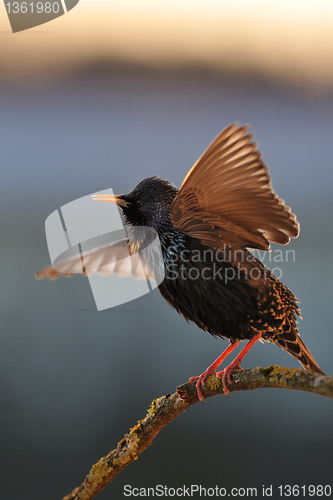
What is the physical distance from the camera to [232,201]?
1366mm

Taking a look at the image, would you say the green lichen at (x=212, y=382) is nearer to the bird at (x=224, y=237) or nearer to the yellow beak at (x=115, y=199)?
the bird at (x=224, y=237)

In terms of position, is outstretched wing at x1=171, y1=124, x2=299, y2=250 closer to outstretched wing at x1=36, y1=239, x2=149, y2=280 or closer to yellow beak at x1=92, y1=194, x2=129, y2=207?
yellow beak at x1=92, y1=194, x2=129, y2=207

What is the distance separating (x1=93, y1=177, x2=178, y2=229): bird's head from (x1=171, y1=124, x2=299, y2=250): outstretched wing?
0.14 m

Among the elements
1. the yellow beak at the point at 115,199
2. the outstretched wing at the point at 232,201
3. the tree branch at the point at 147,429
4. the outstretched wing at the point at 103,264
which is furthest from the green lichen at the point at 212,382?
the yellow beak at the point at 115,199

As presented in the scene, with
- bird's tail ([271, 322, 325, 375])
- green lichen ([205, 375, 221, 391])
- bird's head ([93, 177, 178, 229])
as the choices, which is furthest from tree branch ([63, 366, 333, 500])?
bird's head ([93, 177, 178, 229])

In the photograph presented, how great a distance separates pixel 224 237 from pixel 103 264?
67 cm

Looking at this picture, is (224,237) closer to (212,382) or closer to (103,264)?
(212,382)

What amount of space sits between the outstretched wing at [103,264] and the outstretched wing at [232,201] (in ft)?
1.51

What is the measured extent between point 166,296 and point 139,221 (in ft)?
0.95

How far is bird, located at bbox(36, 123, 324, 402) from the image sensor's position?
4.25 ft

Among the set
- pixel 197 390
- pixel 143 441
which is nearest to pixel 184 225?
pixel 197 390

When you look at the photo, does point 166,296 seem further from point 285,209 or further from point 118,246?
point 285,209

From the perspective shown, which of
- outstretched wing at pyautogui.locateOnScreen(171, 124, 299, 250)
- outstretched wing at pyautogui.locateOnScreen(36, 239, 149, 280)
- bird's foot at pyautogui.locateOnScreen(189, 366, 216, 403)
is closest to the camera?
outstretched wing at pyautogui.locateOnScreen(171, 124, 299, 250)

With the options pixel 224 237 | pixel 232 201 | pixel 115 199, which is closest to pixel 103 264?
pixel 115 199
